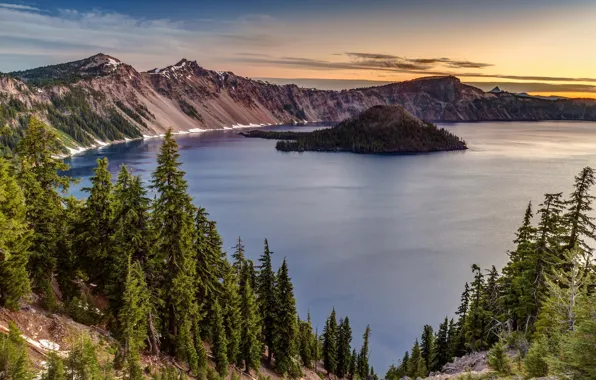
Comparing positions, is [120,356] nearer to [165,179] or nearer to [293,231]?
[165,179]

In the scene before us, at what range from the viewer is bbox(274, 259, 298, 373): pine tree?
119 feet

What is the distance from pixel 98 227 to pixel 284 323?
17.4 metres

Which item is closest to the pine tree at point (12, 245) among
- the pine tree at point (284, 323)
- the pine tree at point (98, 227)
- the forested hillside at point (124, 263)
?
the forested hillside at point (124, 263)

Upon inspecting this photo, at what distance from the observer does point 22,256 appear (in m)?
21.8

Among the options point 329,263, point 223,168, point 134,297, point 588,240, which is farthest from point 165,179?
point 223,168

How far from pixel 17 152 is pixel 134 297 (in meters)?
14.6

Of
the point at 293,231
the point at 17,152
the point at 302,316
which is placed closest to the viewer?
the point at 17,152

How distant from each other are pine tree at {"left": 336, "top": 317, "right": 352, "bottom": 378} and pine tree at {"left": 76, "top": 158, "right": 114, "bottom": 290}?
93.4 feet

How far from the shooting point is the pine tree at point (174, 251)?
83.5 feet

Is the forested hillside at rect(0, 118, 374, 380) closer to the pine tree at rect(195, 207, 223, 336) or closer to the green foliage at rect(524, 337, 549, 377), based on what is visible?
the pine tree at rect(195, 207, 223, 336)

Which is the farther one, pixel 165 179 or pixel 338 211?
pixel 338 211

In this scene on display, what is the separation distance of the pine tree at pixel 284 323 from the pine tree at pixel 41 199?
1711 cm

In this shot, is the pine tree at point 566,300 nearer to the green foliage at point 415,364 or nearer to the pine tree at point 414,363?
the green foliage at point 415,364

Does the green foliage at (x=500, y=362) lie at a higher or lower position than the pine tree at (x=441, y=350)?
higher
